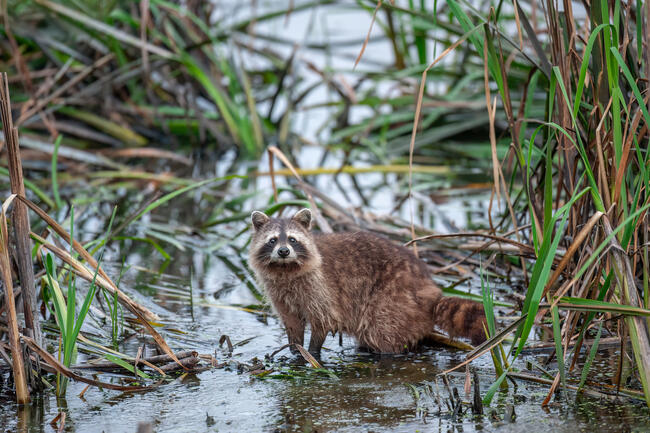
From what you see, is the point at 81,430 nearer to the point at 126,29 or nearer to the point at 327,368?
the point at 327,368

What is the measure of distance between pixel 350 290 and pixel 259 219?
0.79 meters

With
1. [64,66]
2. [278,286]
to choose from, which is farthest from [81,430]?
[64,66]

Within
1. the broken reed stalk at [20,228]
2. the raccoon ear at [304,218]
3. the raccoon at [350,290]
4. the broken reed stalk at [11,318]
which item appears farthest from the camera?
the raccoon ear at [304,218]

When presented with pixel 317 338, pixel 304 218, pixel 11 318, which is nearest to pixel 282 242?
pixel 304 218

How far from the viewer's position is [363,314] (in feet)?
16.9

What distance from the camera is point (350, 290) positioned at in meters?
5.25

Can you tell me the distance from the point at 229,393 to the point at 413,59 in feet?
26.7

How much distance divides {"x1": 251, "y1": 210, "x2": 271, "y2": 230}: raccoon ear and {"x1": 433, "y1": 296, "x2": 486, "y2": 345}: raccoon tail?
1.28 meters

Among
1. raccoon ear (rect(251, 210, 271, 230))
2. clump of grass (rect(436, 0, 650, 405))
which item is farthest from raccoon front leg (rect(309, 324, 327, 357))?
clump of grass (rect(436, 0, 650, 405))

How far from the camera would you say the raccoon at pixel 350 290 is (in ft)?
16.2

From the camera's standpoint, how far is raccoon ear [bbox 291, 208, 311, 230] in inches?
213

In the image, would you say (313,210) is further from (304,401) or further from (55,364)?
(55,364)

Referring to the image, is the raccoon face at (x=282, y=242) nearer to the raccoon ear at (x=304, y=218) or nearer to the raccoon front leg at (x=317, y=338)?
the raccoon ear at (x=304, y=218)

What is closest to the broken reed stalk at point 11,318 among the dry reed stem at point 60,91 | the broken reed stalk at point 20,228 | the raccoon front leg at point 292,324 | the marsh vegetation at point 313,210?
the marsh vegetation at point 313,210
